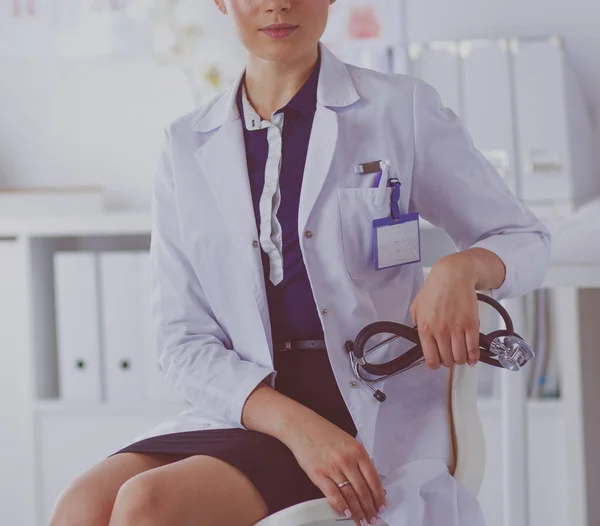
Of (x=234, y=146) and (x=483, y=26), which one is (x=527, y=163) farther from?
(x=234, y=146)

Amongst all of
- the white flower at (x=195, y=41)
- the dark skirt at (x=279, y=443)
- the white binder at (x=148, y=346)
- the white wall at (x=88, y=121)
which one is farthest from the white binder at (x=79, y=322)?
the dark skirt at (x=279, y=443)

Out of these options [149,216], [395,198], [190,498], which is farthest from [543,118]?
[190,498]

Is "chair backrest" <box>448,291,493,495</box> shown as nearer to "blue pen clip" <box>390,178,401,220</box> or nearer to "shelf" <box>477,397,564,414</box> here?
"blue pen clip" <box>390,178,401,220</box>

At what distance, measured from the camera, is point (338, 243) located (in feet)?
3.79

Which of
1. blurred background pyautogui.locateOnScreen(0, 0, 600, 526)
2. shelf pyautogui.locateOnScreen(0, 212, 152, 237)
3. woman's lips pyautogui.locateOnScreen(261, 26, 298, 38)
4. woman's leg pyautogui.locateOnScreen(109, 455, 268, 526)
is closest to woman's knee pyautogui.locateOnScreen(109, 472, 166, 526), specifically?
woman's leg pyautogui.locateOnScreen(109, 455, 268, 526)

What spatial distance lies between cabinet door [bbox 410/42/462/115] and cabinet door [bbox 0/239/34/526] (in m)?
1.03

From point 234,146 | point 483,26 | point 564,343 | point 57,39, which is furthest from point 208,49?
point 234,146

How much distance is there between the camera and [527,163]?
6.75 ft

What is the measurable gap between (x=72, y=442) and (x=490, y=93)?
1.27m

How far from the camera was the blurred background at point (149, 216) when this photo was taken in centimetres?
205

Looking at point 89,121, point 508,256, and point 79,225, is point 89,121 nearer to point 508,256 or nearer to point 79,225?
point 79,225

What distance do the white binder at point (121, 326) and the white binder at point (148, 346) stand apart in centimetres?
1

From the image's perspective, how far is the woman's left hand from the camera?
104 cm

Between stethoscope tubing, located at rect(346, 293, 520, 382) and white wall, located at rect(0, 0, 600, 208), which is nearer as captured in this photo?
stethoscope tubing, located at rect(346, 293, 520, 382)
